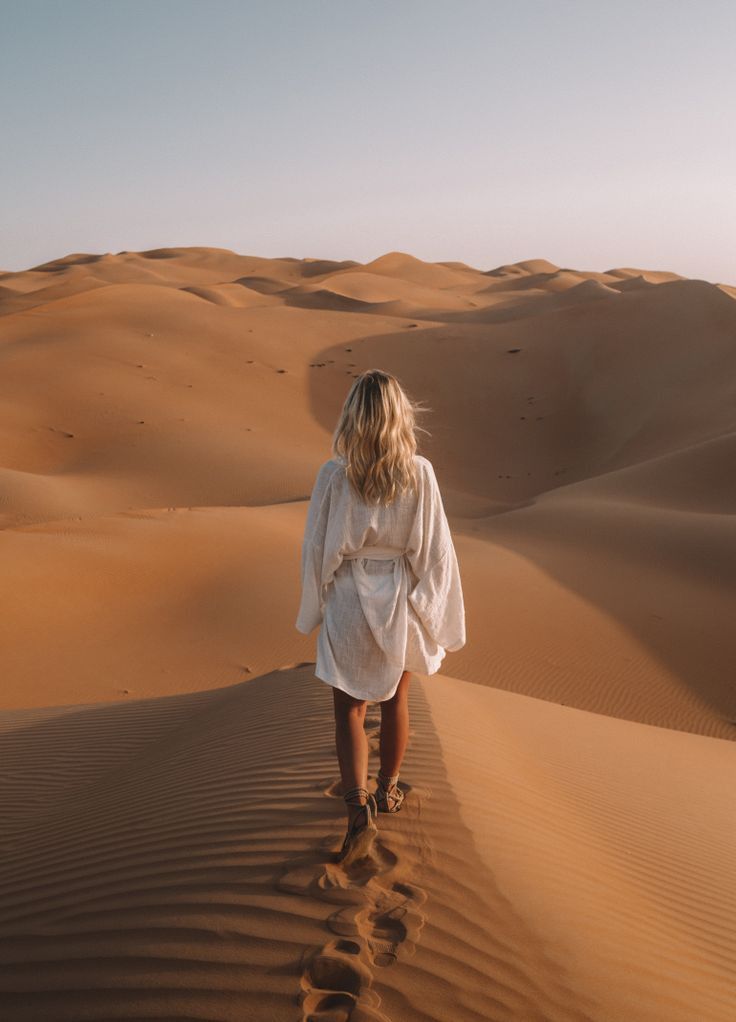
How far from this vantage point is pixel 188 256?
8419cm

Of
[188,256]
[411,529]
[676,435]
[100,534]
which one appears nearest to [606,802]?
[411,529]

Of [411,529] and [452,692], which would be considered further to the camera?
[452,692]

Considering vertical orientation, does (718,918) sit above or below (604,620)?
above

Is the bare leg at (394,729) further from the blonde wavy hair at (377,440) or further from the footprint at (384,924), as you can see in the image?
the blonde wavy hair at (377,440)

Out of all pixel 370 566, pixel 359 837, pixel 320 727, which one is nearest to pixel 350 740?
pixel 359 837

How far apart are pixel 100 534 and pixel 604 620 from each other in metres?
6.73

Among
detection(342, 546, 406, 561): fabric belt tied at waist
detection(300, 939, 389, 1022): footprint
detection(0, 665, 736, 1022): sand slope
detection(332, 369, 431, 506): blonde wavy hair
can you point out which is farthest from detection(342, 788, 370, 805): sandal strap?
detection(332, 369, 431, 506): blonde wavy hair

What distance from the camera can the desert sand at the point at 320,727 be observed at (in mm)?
2902

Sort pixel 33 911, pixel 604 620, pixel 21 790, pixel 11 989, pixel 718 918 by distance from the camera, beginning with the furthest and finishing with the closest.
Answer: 1. pixel 604 620
2. pixel 21 790
3. pixel 718 918
4. pixel 33 911
5. pixel 11 989

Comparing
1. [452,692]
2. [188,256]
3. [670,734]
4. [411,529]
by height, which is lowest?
[670,734]

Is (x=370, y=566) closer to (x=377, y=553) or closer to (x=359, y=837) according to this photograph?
(x=377, y=553)

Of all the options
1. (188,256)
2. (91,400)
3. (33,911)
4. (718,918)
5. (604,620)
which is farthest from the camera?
(188,256)

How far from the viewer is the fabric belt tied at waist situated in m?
3.57

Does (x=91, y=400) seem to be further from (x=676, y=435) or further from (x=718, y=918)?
(x=718, y=918)
